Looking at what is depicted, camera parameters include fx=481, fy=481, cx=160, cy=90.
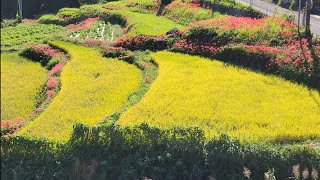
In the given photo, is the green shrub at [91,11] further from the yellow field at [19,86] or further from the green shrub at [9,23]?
the yellow field at [19,86]

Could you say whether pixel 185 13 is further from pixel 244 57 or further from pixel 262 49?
pixel 262 49

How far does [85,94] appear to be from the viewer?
17.5m

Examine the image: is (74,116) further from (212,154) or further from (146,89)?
(212,154)

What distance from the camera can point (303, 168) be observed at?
39.9 ft

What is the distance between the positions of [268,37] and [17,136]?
43.5 feet

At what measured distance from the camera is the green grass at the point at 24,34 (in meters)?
27.9

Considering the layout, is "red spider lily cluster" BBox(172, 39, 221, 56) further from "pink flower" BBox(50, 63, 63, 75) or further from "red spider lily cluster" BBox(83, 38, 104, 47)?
"pink flower" BBox(50, 63, 63, 75)

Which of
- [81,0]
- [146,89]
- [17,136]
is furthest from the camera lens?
[81,0]

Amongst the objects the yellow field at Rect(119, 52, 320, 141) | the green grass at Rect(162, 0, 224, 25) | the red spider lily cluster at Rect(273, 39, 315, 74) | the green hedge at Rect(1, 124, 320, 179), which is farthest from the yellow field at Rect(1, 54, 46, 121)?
the green grass at Rect(162, 0, 224, 25)

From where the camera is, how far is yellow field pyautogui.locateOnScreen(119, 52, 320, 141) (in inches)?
567

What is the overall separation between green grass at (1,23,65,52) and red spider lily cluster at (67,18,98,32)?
2.35ft

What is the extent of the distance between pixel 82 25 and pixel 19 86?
1704 centimetres

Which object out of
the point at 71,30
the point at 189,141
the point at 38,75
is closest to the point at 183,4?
the point at 71,30

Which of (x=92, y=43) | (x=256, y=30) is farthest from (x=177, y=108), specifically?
(x=92, y=43)
